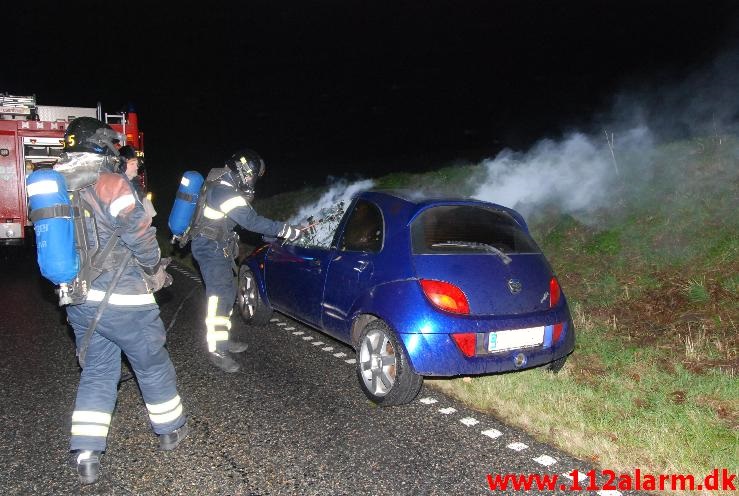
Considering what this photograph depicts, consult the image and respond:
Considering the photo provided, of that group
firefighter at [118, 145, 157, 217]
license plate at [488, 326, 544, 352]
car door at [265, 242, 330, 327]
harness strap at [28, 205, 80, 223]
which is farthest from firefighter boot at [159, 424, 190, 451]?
license plate at [488, 326, 544, 352]

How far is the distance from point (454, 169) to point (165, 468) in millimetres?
10078

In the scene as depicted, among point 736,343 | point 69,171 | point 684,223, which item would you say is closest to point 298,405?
point 69,171

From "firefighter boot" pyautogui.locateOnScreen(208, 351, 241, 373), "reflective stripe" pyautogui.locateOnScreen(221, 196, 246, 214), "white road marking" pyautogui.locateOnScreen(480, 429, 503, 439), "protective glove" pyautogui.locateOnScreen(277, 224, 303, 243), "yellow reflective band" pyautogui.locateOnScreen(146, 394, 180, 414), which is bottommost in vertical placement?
"white road marking" pyautogui.locateOnScreen(480, 429, 503, 439)

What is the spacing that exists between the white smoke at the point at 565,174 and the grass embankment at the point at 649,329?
0.30 metres

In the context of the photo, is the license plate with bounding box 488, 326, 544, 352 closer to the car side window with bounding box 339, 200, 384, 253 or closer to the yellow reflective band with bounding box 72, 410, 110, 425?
the car side window with bounding box 339, 200, 384, 253

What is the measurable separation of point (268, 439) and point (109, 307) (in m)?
1.31

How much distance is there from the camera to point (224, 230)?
5.15 m

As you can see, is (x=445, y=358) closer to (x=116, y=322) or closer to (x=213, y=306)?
(x=116, y=322)

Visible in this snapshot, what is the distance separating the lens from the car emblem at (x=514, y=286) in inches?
158

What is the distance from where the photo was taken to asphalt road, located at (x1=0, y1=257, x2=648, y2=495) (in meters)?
3.14

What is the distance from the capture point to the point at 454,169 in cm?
1239

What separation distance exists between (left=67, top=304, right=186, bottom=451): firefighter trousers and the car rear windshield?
1.86 m

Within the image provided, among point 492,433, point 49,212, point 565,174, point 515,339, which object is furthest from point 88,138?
point 565,174

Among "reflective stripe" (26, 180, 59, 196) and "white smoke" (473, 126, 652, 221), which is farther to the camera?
"white smoke" (473, 126, 652, 221)
